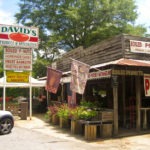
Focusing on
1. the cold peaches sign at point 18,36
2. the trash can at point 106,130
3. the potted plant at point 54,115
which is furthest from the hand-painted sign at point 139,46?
the cold peaches sign at point 18,36

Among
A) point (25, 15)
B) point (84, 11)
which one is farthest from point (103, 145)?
point (25, 15)

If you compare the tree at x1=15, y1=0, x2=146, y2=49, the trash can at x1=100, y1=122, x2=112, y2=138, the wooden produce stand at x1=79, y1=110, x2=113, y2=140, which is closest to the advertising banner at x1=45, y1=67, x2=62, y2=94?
the wooden produce stand at x1=79, y1=110, x2=113, y2=140

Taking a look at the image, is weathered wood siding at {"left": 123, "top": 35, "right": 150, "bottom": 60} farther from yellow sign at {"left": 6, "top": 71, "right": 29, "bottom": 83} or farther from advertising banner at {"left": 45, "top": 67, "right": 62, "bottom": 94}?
yellow sign at {"left": 6, "top": 71, "right": 29, "bottom": 83}

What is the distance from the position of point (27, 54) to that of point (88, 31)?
19.4 m

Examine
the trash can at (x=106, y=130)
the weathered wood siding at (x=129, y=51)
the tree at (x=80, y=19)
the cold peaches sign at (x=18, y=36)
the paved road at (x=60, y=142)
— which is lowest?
the paved road at (x=60, y=142)

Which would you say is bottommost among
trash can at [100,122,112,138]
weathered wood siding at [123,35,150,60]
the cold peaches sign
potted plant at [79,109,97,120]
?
trash can at [100,122,112,138]

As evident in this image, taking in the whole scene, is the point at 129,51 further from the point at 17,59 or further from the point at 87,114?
the point at 17,59

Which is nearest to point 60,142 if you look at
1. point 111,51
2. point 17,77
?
point 111,51

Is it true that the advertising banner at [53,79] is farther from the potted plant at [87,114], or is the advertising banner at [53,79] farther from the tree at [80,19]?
the tree at [80,19]

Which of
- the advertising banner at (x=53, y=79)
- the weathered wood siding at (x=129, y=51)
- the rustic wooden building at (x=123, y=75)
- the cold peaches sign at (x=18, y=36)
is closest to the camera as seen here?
the rustic wooden building at (x=123, y=75)

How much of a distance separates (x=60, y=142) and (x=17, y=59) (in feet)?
→ 29.1

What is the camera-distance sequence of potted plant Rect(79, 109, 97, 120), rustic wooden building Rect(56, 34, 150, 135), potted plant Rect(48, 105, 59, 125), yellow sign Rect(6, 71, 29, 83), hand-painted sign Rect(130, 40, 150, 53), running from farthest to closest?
yellow sign Rect(6, 71, 29, 83) → potted plant Rect(48, 105, 59, 125) → hand-painted sign Rect(130, 40, 150, 53) → rustic wooden building Rect(56, 34, 150, 135) → potted plant Rect(79, 109, 97, 120)

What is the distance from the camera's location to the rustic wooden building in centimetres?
1270

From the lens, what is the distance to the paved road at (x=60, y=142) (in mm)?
10320
